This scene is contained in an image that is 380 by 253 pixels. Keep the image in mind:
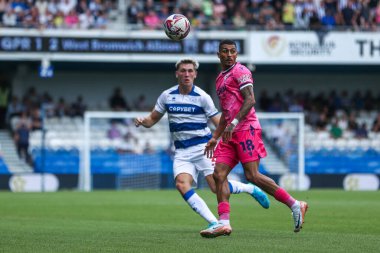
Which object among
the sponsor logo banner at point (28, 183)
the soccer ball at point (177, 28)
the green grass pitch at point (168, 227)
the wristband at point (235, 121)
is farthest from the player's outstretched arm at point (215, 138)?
the sponsor logo banner at point (28, 183)

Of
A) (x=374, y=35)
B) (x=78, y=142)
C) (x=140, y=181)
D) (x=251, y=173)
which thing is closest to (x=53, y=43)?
(x=78, y=142)

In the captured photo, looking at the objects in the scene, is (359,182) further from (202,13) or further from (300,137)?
(202,13)

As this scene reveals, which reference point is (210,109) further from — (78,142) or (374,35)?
(374,35)

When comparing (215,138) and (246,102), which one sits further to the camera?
(215,138)

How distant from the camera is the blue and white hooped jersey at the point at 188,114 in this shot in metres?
12.7

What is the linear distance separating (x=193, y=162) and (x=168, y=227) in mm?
1282

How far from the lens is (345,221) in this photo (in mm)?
14922

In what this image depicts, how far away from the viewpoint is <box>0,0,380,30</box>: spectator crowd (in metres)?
33.2

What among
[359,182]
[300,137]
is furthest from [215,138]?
[359,182]

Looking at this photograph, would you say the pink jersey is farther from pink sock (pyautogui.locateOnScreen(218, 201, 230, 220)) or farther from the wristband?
pink sock (pyautogui.locateOnScreen(218, 201, 230, 220))

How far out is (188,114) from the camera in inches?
501

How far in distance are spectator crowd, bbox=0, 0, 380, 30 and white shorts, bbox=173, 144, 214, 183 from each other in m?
20.9

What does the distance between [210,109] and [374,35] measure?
2386cm

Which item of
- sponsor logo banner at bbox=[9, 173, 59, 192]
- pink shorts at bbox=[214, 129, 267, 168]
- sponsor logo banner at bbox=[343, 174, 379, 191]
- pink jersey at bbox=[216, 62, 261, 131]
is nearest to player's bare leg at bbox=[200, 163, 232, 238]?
pink shorts at bbox=[214, 129, 267, 168]
